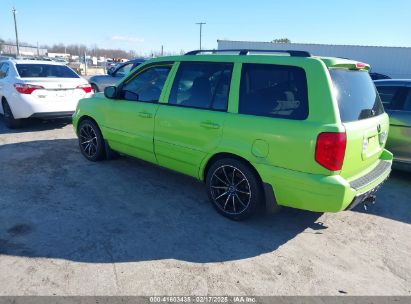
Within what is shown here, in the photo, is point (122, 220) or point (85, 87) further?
point (85, 87)

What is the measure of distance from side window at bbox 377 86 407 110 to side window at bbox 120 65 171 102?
11.7 ft

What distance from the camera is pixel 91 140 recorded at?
572cm

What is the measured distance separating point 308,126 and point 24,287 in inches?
110

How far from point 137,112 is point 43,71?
15.6 ft

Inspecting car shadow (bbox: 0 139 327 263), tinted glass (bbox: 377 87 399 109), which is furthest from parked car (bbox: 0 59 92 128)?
tinted glass (bbox: 377 87 399 109)

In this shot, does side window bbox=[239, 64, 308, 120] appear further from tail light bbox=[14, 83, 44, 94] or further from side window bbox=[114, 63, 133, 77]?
side window bbox=[114, 63, 133, 77]

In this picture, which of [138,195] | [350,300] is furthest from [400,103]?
[138,195]

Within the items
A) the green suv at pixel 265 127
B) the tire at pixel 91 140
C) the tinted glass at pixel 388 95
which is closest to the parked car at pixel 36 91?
the tire at pixel 91 140

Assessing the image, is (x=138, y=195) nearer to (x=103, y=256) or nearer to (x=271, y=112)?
(x=103, y=256)

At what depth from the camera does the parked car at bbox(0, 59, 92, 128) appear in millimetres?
7395

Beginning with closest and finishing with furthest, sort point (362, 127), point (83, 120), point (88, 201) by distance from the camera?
point (362, 127), point (88, 201), point (83, 120)

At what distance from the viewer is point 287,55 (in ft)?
11.7

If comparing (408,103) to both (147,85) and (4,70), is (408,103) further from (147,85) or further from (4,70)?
(4,70)

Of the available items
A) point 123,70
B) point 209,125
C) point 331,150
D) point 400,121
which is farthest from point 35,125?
point 400,121
